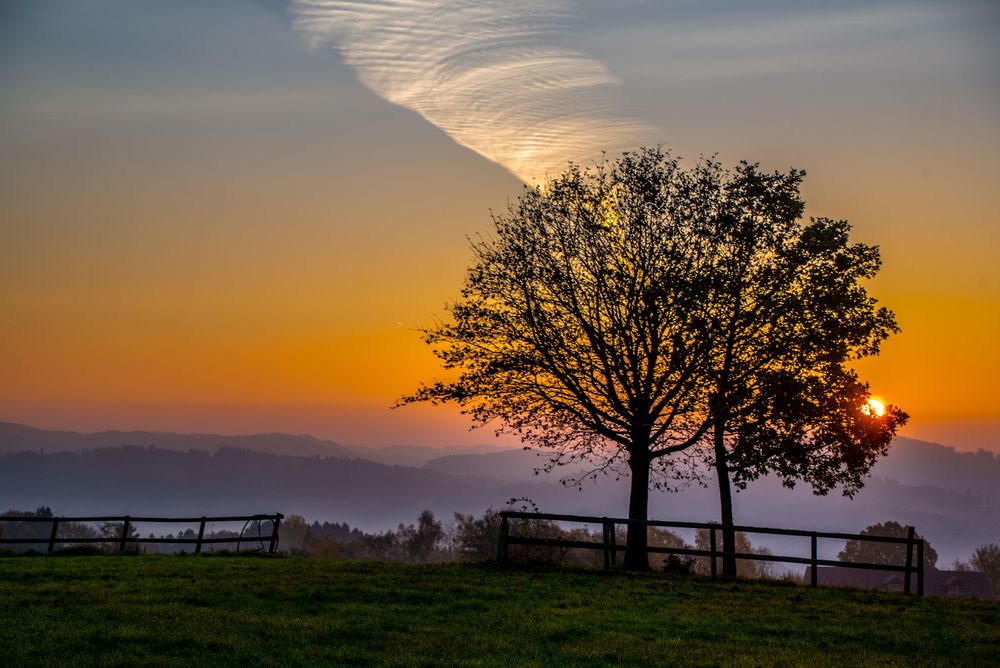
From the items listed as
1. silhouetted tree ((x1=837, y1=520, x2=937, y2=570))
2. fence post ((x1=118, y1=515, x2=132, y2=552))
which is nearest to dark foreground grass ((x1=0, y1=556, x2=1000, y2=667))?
fence post ((x1=118, y1=515, x2=132, y2=552))

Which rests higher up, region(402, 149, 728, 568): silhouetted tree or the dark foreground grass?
region(402, 149, 728, 568): silhouetted tree

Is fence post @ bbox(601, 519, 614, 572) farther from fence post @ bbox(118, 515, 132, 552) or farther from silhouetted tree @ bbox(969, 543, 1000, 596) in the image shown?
silhouetted tree @ bbox(969, 543, 1000, 596)

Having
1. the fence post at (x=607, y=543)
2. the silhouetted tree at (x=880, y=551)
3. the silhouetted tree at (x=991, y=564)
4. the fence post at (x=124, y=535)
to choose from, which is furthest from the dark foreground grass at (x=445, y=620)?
the silhouetted tree at (x=991, y=564)

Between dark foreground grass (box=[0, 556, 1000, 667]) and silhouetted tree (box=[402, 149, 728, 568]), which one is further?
silhouetted tree (box=[402, 149, 728, 568])

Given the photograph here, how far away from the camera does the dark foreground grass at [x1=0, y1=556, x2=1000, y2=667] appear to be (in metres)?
16.1

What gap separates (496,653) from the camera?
1648 cm

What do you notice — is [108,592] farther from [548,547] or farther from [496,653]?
[548,547]

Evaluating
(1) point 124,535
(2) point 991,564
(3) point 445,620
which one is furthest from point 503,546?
(2) point 991,564

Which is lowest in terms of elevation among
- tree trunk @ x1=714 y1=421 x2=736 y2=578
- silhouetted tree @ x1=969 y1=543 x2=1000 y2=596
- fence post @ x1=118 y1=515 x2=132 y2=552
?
fence post @ x1=118 y1=515 x2=132 y2=552

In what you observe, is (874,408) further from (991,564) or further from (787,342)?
(991,564)

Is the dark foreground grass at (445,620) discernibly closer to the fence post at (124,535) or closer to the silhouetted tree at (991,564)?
the fence post at (124,535)

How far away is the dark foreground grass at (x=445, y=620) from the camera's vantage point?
52.7 feet

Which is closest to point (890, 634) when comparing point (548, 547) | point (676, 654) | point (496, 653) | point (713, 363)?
point (676, 654)

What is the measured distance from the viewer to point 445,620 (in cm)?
1973
